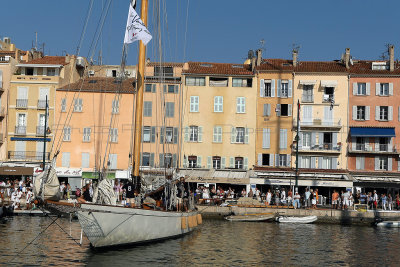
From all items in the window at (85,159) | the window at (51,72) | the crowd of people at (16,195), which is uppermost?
the window at (51,72)

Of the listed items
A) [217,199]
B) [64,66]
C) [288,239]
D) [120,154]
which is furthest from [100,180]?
[64,66]

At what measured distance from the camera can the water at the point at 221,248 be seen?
26344 mm

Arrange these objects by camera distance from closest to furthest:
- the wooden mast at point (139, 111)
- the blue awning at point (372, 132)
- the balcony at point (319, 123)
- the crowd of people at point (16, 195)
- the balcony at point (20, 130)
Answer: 1. the wooden mast at point (139, 111)
2. the crowd of people at point (16, 195)
3. the blue awning at point (372, 132)
4. the balcony at point (319, 123)
5. the balcony at point (20, 130)

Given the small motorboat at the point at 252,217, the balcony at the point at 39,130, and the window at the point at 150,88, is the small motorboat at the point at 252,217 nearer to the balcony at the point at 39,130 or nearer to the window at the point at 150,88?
the window at the point at 150,88

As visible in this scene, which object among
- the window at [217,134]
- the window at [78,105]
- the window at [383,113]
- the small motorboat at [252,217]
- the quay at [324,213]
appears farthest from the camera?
the window at [78,105]

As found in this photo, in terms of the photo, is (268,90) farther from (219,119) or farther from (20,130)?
(20,130)

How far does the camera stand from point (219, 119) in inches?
2571

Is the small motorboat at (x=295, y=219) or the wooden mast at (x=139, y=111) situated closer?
the wooden mast at (x=139, y=111)

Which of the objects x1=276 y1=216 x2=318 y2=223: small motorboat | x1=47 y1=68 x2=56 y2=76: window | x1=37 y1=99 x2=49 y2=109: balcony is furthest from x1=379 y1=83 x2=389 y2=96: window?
x1=37 y1=99 x2=49 y2=109: balcony

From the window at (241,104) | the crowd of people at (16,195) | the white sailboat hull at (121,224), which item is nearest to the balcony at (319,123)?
the window at (241,104)

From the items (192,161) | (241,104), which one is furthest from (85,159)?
(241,104)

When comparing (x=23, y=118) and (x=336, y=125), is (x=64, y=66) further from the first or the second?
(x=336, y=125)

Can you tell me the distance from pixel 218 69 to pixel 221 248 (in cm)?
3806

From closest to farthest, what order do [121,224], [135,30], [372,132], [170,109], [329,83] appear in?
[121,224], [135,30], [372,132], [329,83], [170,109]
